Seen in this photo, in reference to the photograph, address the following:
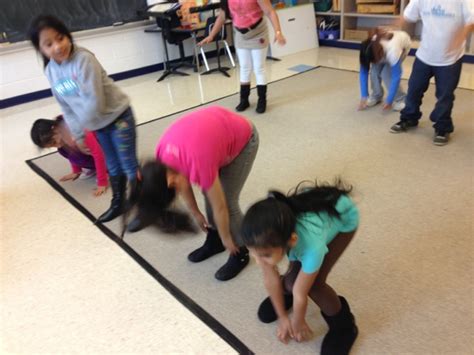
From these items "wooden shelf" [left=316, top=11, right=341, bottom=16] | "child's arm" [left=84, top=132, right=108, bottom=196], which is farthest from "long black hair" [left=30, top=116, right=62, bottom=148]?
"wooden shelf" [left=316, top=11, right=341, bottom=16]

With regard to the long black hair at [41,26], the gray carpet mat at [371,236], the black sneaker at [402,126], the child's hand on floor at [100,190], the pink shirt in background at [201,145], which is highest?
the long black hair at [41,26]

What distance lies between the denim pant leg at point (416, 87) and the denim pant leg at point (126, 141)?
5.89 feet

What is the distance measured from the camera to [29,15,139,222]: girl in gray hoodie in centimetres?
166

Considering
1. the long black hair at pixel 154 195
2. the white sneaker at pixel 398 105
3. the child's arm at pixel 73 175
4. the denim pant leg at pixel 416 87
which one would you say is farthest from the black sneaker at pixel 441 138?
the child's arm at pixel 73 175

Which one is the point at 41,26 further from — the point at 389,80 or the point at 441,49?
the point at 389,80

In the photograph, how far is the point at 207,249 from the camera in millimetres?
1773

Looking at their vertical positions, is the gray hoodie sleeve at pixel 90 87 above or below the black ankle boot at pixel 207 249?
above

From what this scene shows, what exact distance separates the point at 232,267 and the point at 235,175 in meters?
0.44

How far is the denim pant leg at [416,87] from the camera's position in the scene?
8.15 ft

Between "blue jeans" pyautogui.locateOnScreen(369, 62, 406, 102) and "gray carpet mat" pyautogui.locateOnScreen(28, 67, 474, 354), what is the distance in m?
0.16

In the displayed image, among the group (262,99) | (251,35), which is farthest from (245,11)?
(262,99)

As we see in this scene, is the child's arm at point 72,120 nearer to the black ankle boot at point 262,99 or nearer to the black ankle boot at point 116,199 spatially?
the black ankle boot at point 116,199

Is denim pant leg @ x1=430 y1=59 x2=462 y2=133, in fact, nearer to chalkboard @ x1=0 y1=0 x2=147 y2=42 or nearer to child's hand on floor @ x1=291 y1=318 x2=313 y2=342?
child's hand on floor @ x1=291 y1=318 x2=313 y2=342

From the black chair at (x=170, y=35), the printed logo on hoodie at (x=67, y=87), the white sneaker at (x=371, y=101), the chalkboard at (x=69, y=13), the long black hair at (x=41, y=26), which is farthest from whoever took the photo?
the black chair at (x=170, y=35)
